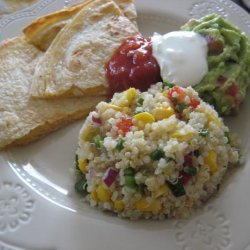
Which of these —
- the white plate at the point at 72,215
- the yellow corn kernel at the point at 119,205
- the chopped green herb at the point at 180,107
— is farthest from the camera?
the chopped green herb at the point at 180,107

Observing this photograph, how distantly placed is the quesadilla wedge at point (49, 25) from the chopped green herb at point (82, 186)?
1.25m

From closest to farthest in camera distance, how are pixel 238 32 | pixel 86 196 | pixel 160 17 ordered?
pixel 86 196, pixel 238 32, pixel 160 17

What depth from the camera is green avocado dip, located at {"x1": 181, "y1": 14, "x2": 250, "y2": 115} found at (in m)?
3.12

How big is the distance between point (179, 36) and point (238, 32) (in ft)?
1.43

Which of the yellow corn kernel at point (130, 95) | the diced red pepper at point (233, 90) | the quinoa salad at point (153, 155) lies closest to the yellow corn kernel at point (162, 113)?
the quinoa salad at point (153, 155)

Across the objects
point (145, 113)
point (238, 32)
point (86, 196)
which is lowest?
point (86, 196)

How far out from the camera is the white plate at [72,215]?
252cm

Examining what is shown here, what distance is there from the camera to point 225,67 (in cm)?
317

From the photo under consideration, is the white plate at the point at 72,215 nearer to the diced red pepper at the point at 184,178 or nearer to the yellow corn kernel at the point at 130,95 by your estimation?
the diced red pepper at the point at 184,178

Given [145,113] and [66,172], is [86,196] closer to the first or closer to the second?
[66,172]

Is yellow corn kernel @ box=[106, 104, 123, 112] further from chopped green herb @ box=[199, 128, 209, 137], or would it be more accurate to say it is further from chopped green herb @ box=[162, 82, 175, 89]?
chopped green herb @ box=[199, 128, 209, 137]

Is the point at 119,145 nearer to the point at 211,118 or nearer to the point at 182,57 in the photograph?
the point at 211,118

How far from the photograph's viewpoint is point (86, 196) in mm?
2836

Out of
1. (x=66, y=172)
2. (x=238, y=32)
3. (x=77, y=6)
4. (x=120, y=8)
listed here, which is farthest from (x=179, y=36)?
(x=66, y=172)
